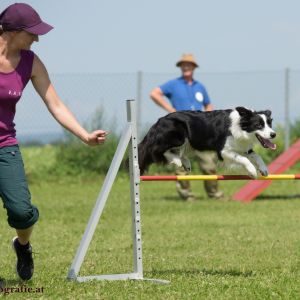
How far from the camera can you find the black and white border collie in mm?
6629

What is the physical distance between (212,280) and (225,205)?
6295 mm

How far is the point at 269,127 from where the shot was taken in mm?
6668

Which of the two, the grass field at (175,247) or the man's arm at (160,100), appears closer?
the grass field at (175,247)

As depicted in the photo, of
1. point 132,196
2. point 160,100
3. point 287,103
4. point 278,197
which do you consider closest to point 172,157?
point 132,196

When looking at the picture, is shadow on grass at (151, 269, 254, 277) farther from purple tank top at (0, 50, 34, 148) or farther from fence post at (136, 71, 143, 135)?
fence post at (136, 71, 143, 135)

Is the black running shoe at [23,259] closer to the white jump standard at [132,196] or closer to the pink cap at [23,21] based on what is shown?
the white jump standard at [132,196]

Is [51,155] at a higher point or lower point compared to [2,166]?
lower

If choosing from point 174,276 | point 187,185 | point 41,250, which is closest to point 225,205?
point 187,185

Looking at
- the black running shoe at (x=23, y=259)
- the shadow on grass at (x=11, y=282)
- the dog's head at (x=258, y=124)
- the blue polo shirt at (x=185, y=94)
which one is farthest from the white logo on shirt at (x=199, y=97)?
the black running shoe at (x=23, y=259)

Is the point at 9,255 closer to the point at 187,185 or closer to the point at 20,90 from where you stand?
the point at 20,90

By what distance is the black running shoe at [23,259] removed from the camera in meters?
5.35

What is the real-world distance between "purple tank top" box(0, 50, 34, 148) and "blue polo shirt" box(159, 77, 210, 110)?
6304mm

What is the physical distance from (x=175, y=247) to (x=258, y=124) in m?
1.72

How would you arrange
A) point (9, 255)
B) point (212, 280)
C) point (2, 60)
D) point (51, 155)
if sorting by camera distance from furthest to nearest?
point (51, 155), point (9, 255), point (212, 280), point (2, 60)
